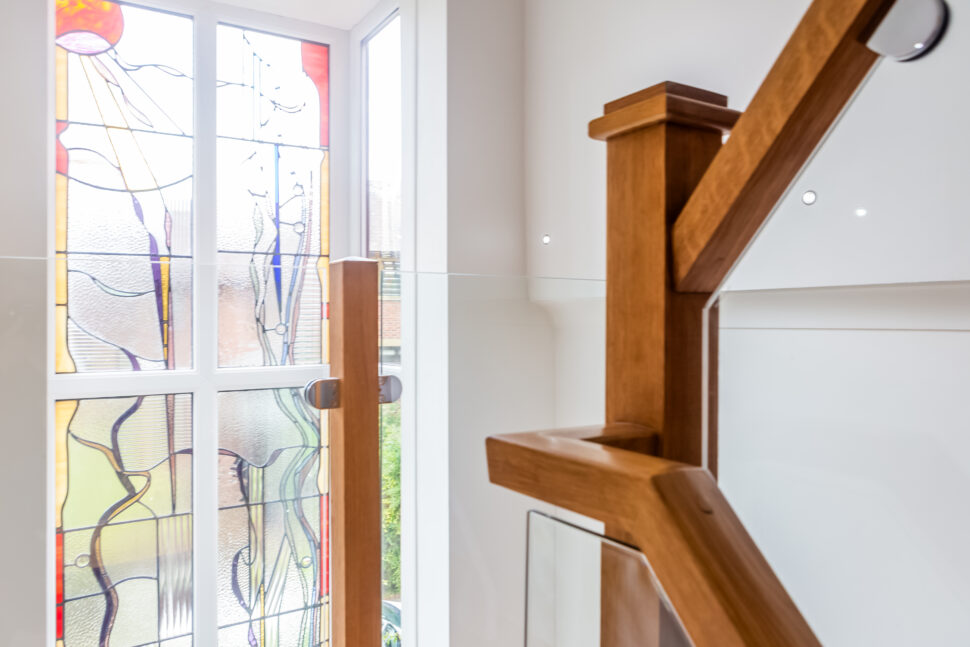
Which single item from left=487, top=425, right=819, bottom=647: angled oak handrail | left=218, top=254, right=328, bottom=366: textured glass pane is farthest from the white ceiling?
left=487, top=425, right=819, bottom=647: angled oak handrail

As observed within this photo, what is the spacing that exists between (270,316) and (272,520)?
21 centimetres

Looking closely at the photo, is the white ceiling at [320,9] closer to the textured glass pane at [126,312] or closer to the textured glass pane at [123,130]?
the textured glass pane at [123,130]

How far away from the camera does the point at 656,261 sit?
42 cm

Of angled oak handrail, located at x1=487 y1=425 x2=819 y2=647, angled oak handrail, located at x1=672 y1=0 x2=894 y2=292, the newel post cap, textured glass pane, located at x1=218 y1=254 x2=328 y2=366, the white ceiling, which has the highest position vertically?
the white ceiling

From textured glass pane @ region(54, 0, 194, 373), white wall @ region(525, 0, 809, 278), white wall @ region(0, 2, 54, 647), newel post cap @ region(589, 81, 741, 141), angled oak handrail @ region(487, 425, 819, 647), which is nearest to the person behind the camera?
angled oak handrail @ region(487, 425, 819, 647)

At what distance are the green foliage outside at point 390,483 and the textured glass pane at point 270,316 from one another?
104mm

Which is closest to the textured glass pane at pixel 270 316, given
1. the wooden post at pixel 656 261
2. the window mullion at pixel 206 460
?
the window mullion at pixel 206 460

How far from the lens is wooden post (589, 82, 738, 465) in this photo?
16.4 inches

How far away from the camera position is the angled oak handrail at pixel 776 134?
29 cm

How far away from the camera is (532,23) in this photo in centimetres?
167

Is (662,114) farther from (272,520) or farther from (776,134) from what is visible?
(272,520)

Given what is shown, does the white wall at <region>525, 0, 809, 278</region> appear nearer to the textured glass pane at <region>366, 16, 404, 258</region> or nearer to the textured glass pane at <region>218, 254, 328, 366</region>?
the textured glass pane at <region>366, 16, 404, 258</region>

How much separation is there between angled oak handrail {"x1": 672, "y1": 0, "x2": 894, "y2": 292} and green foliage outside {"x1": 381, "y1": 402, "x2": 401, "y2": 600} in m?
0.40

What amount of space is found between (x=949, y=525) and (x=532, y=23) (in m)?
→ 1.53
